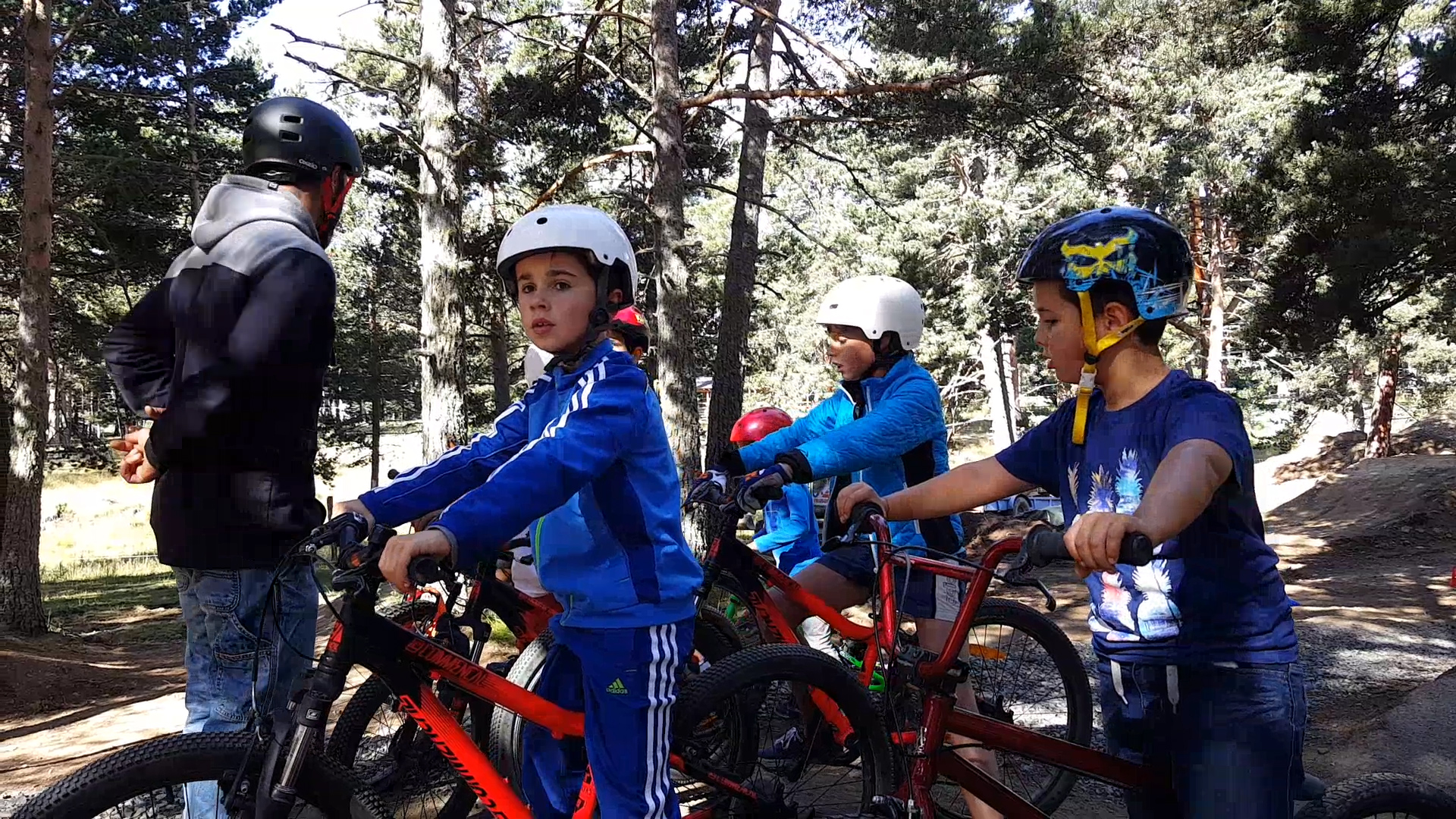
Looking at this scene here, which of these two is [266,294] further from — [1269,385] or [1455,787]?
[1269,385]

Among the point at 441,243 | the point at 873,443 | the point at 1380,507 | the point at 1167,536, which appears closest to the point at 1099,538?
the point at 1167,536

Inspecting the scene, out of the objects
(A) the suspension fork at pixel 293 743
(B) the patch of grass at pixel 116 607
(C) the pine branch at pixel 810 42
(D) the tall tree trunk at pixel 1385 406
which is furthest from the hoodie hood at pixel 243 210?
(D) the tall tree trunk at pixel 1385 406

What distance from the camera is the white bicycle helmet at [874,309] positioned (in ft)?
14.4

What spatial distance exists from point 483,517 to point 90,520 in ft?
127

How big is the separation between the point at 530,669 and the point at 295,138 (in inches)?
81.2

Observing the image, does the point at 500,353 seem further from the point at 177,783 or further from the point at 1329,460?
the point at 177,783

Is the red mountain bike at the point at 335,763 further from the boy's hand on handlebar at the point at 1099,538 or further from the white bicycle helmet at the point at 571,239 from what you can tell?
the boy's hand on handlebar at the point at 1099,538

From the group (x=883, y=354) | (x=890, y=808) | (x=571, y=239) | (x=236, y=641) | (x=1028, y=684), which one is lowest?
(x=1028, y=684)

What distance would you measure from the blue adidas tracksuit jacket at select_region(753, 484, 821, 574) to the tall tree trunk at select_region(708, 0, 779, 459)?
7.34m

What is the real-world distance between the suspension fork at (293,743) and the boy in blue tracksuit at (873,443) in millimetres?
1846

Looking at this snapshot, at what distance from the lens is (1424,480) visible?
16.1m

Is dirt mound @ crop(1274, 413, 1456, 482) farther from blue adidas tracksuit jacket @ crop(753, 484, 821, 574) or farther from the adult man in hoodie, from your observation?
the adult man in hoodie

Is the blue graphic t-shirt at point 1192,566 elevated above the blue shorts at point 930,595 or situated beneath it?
elevated above

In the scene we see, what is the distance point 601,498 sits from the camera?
268cm
